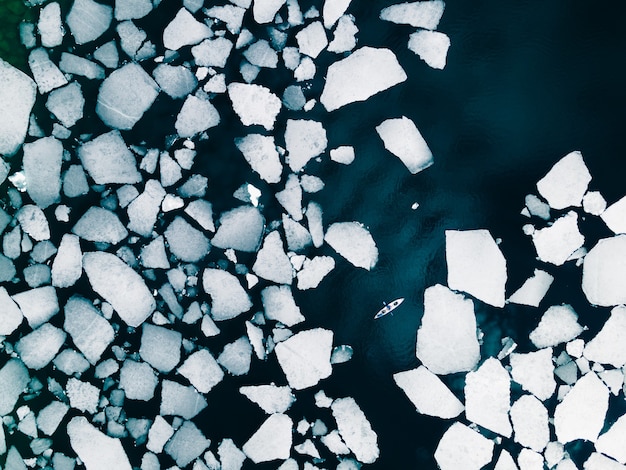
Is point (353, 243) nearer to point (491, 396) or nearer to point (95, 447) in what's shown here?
point (491, 396)

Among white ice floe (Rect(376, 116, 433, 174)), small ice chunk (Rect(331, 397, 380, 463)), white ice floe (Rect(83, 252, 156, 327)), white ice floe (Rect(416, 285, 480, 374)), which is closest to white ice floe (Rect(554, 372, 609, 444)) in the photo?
white ice floe (Rect(416, 285, 480, 374))

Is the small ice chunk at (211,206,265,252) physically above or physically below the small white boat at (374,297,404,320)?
above

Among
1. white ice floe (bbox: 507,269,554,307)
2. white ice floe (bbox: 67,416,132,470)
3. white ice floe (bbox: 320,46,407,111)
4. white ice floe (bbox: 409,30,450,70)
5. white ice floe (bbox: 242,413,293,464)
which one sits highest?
white ice floe (bbox: 409,30,450,70)

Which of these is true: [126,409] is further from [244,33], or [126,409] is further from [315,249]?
[244,33]

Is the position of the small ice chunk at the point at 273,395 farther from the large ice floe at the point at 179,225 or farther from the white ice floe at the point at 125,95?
the white ice floe at the point at 125,95

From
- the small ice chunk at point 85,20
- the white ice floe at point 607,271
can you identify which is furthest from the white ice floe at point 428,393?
the small ice chunk at point 85,20

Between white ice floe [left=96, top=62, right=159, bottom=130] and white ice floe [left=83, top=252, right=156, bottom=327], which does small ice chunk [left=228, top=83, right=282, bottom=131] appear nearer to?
white ice floe [left=96, top=62, right=159, bottom=130]
